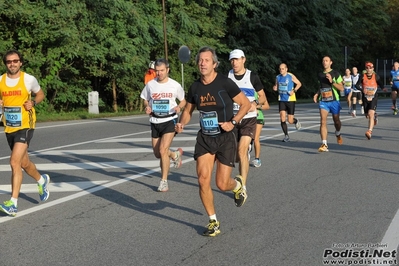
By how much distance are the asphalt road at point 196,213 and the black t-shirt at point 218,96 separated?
1.18 metres

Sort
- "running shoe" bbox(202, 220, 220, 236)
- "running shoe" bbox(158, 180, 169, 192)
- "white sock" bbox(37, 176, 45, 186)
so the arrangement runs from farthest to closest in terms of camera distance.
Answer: "running shoe" bbox(158, 180, 169, 192), "white sock" bbox(37, 176, 45, 186), "running shoe" bbox(202, 220, 220, 236)

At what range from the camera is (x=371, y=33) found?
218 feet

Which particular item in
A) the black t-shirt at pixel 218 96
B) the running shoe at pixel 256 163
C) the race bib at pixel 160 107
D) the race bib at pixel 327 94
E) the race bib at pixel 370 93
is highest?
the black t-shirt at pixel 218 96

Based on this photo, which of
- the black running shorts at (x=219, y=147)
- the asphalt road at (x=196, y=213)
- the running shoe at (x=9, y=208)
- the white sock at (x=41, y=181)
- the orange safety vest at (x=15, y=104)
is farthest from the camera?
the white sock at (x=41, y=181)

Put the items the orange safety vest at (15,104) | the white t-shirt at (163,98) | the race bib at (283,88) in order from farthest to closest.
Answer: the race bib at (283,88)
the white t-shirt at (163,98)
the orange safety vest at (15,104)

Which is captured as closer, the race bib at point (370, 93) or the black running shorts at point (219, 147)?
the black running shorts at point (219, 147)

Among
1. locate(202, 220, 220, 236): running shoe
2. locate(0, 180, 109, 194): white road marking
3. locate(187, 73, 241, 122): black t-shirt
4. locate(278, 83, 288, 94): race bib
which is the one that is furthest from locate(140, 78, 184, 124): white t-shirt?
locate(278, 83, 288, 94): race bib

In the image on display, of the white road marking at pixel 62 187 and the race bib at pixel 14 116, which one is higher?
the race bib at pixel 14 116

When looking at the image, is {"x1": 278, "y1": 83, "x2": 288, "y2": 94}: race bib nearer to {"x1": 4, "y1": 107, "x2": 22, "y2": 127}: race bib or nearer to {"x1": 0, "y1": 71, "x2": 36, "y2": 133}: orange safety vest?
{"x1": 0, "y1": 71, "x2": 36, "y2": 133}: orange safety vest

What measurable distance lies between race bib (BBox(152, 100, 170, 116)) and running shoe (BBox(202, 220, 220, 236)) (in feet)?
11.8

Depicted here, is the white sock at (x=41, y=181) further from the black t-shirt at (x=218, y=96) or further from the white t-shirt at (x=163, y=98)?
the black t-shirt at (x=218, y=96)

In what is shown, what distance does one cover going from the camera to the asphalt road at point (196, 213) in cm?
619

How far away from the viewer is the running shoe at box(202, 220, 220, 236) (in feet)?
22.4

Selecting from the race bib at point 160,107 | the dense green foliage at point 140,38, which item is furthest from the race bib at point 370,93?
the dense green foliage at point 140,38
